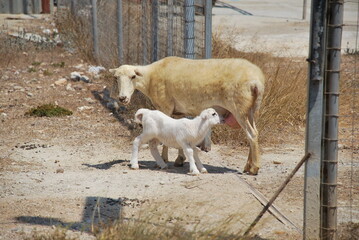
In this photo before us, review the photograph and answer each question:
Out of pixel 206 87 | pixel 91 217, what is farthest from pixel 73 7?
pixel 91 217

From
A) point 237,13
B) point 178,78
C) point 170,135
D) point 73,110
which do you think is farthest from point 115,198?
point 237,13

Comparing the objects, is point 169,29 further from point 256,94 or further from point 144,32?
point 256,94

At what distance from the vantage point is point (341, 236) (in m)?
5.34

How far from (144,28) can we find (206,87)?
14.0 feet

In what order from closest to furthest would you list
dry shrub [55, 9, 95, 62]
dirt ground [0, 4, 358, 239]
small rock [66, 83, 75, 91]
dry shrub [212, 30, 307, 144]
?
dirt ground [0, 4, 358, 239] < dry shrub [212, 30, 307, 144] < small rock [66, 83, 75, 91] < dry shrub [55, 9, 95, 62]

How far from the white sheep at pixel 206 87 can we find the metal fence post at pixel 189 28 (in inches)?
23.8

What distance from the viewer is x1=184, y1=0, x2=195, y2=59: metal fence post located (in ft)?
28.3

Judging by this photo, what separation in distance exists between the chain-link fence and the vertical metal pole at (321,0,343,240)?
3.75m

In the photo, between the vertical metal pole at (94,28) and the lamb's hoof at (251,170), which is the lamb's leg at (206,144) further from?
the vertical metal pole at (94,28)

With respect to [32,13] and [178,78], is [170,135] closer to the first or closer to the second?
[178,78]

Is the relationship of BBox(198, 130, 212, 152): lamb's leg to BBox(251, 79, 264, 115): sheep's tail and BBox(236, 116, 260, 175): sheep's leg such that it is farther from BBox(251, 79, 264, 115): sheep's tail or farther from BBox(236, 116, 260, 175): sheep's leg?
BBox(251, 79, 264, 115): sheep's tail

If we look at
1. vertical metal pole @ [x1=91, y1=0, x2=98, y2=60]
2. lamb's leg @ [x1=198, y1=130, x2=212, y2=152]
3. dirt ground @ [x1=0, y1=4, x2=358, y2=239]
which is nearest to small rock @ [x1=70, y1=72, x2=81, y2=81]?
vertical metal pole @ [x1=91, y1=0, x2=98, y2=60]

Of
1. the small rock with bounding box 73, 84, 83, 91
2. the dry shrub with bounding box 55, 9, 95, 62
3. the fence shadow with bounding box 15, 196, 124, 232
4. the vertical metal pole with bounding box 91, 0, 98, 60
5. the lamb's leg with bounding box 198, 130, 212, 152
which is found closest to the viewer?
the fence shadow with bounding box 15, 196, 124, 232

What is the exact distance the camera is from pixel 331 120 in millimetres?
5070
